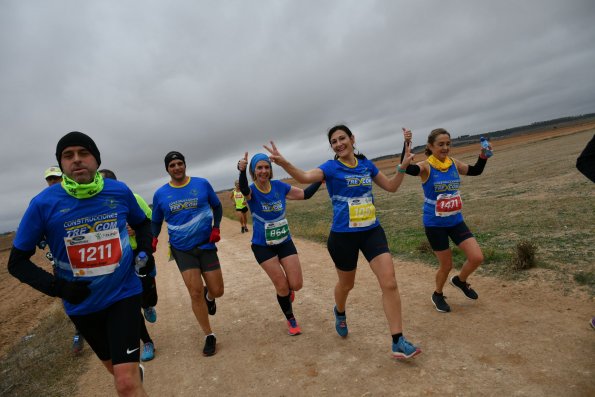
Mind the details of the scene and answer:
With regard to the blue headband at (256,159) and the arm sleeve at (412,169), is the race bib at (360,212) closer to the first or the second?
the arm sleeve at (412,169)

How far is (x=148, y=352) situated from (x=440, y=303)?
4.39 metres

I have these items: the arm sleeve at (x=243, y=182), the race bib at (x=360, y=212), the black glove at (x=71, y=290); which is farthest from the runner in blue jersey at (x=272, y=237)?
the black glove at (x=71, y=290)

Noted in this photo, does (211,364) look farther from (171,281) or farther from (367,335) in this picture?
(171,281)

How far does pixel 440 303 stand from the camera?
16.5 ft

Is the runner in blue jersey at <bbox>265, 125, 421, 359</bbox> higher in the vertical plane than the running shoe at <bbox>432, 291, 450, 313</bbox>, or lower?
higher

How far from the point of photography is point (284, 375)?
3.97 m

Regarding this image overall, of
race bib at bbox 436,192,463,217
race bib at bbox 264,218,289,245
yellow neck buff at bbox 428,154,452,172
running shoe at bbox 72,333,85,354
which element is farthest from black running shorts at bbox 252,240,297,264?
running shoe at bbox 72,333,85,354

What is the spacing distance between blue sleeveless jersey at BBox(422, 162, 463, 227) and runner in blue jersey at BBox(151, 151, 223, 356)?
10.4 feet

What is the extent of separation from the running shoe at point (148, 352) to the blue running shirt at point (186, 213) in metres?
1.56

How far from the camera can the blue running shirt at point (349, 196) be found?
416 cm

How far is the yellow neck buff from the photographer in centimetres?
499

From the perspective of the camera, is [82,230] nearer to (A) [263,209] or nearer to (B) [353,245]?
(A) [263,209]

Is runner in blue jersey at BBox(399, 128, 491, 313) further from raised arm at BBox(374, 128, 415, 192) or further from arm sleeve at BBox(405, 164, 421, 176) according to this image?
raised arm at BBox(374, 128, 415, 192)

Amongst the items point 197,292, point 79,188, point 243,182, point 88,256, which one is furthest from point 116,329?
point 243,182
